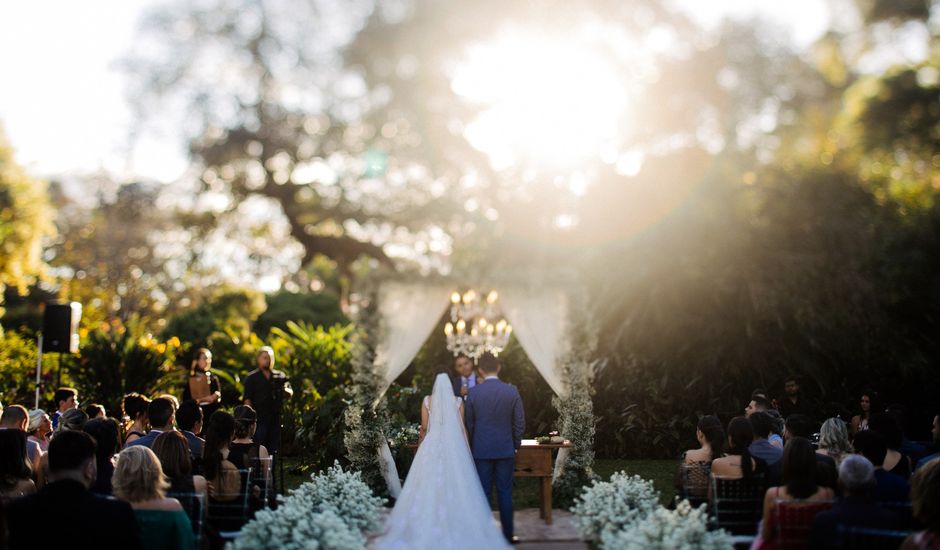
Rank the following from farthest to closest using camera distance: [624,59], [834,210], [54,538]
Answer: [624,59] < [834,210] < [54,538]

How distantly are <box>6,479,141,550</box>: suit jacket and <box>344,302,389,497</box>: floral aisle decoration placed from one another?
20.6ft

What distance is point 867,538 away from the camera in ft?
14.1

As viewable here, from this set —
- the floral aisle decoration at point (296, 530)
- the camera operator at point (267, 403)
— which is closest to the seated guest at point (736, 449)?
the floral aisle decoration at point (296, 530)

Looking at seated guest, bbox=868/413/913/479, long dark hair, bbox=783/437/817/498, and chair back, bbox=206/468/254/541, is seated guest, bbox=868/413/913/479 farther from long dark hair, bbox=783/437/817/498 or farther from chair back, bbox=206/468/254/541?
chair back, bbox=206/468/254/541

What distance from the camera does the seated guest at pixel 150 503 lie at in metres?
4.45

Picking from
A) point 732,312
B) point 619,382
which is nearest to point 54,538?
point 619,382

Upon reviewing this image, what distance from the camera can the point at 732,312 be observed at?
15930 mm

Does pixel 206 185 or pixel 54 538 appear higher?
pixel 206 185

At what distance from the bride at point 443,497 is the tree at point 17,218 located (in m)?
12.1

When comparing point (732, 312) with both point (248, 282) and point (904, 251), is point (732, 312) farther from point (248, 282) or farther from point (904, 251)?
point (248, 282)

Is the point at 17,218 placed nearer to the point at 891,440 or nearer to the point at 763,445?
the point at 763,445

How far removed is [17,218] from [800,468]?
16.2 m

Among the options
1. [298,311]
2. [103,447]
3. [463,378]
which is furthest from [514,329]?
[298,311]

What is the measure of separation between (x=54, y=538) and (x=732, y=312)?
13.9 metres
